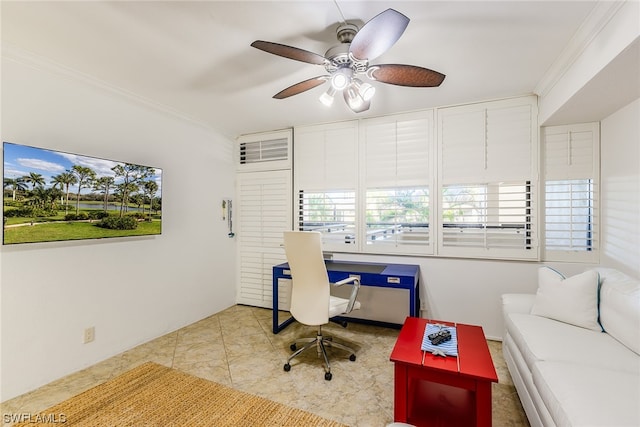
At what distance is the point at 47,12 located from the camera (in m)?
1.68

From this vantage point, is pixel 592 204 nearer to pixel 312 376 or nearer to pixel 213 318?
pixel 312 376

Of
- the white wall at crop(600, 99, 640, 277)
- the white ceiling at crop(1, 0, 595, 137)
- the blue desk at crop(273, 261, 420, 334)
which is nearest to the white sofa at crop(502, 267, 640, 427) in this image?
the white wall at crop(600, 99, 640, 277)

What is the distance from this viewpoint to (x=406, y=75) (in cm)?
183

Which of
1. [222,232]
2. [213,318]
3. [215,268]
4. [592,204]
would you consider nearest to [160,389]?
[213,318]

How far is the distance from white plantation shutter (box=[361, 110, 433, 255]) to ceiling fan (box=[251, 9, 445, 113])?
1212 millimetres

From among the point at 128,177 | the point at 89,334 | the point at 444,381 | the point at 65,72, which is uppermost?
the point at 65,72

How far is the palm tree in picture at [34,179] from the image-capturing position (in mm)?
2029

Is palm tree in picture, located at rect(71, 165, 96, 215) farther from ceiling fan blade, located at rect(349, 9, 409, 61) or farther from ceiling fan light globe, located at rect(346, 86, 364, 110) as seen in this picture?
ceiling fan blade, located at rect(349, 9, 409, 61)

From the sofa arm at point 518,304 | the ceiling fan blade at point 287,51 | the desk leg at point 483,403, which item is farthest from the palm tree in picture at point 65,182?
the sofa arm at point 518,304

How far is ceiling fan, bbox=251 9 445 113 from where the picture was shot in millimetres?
1389

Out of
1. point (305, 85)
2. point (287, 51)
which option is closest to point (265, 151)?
point (305, 85)

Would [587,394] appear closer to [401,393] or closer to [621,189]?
[401,393]

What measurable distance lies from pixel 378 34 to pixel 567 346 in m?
2.04

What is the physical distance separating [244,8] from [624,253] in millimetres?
3238
